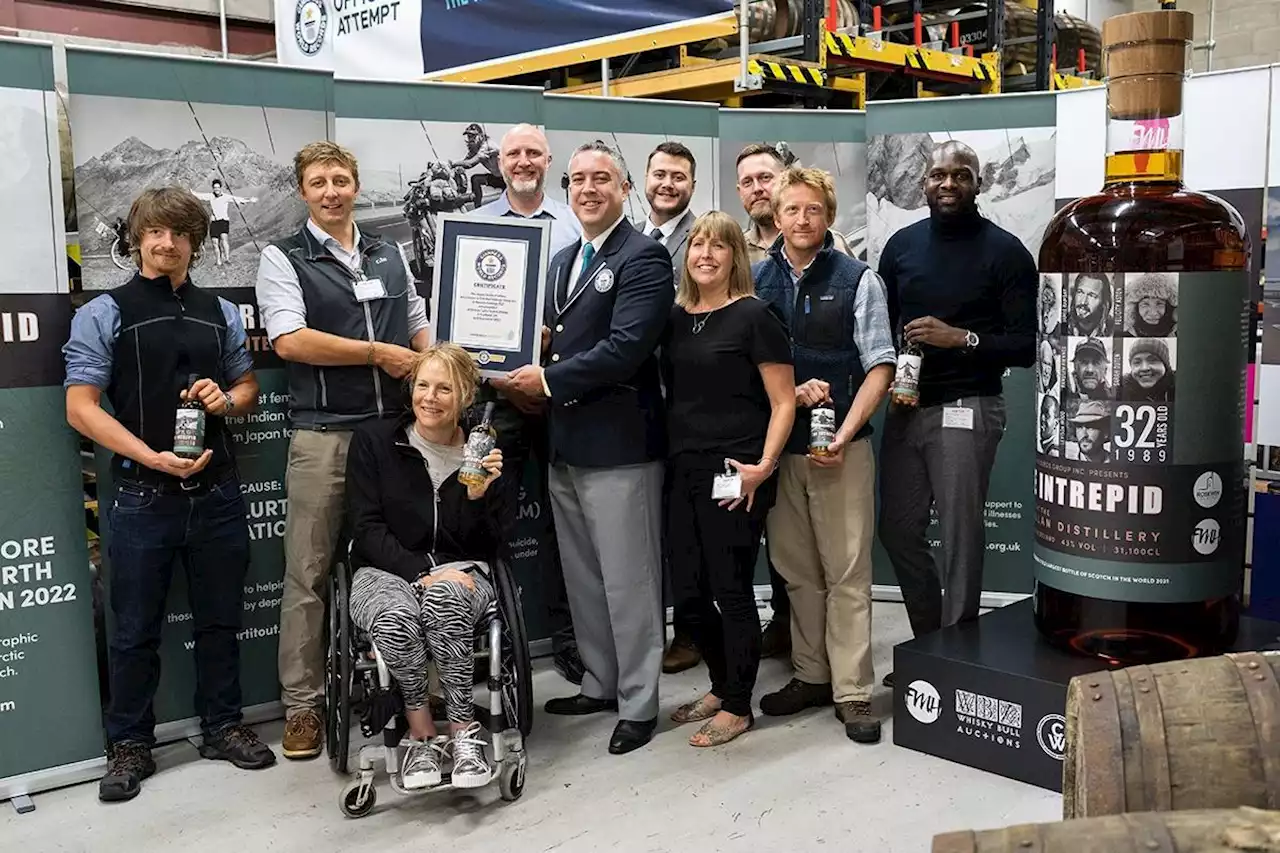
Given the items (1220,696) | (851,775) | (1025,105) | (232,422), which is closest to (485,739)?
(851,775)

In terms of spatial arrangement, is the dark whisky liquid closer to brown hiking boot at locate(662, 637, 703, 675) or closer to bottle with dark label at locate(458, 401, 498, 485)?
bottle with dark label at locate(458, 401, 498, 485)

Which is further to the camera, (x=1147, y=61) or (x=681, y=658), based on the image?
(x=681, y=658)

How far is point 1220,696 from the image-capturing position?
4.94 feet

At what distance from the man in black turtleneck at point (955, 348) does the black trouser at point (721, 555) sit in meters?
0.52

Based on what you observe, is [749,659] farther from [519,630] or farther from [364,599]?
[364,599]

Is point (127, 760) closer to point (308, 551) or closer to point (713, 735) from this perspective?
point (308, 551)

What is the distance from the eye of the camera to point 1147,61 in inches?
89.0

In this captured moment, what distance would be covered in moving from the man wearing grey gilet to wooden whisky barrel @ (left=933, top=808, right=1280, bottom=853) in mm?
2425

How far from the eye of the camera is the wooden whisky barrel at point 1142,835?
45.8 inches

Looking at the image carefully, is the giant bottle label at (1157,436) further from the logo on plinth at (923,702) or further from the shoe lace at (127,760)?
the shoe lace at (127,760)

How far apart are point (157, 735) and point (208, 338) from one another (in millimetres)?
1259

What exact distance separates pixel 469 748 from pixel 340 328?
1282 millimetres

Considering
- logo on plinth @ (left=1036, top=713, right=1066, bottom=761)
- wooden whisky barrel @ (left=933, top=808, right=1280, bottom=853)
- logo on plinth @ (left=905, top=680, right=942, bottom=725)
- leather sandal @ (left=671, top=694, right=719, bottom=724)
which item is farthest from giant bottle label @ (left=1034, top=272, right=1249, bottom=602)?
leather sandal @ (left=671, top=694, right=719, bottom=724)

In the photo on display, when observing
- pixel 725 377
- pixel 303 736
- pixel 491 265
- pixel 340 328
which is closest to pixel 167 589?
pixel 303 736
